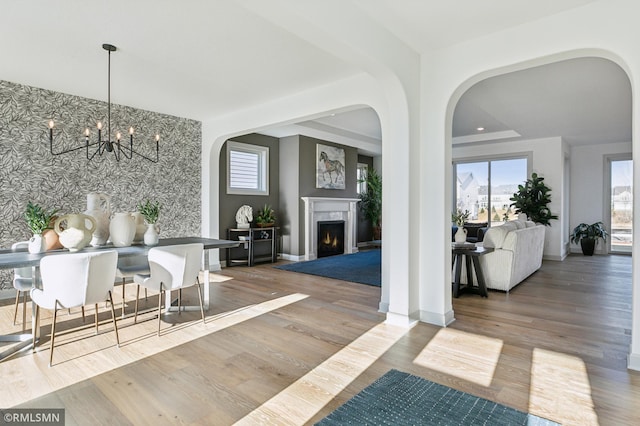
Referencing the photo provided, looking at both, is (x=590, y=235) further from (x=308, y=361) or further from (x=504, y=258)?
(x=308, y=361)

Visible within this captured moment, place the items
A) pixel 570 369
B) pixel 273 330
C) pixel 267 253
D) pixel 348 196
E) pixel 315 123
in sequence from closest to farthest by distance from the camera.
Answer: pixel 570 369 → pixel 273 330 → pixel 315 123 → pixel 267 253 → pixel 348 196

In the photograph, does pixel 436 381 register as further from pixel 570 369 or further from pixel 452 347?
pixel 570 369

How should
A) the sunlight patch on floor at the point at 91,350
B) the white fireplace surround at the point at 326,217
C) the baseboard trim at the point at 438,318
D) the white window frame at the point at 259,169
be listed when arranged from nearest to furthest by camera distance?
the sunlight patch on floor at the point at 91,350, the baseboard trim at the point at 438,318, the white window frame at the point at 259,169, the white fireplace surround at the point at 326,217

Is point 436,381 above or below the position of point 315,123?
below

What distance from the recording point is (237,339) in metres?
3.09

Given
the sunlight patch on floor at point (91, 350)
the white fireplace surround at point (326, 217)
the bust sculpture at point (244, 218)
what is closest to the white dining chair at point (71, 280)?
the sunlight patch on floor at point (91, 350)

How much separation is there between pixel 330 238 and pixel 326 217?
50 centimetres

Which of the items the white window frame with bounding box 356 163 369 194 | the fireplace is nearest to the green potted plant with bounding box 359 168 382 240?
the white window frame with bounding box 356 163 369 194

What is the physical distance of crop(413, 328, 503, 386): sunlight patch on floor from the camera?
245cm

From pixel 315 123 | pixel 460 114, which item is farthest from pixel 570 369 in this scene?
pixel 315 123

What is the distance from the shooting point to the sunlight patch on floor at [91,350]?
2.34m

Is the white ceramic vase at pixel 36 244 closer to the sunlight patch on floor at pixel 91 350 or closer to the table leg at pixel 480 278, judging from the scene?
the sunlight patch on floor at pixel 91 350

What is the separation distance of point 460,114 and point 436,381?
5055mm

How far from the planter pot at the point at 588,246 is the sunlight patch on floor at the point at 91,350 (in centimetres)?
811
